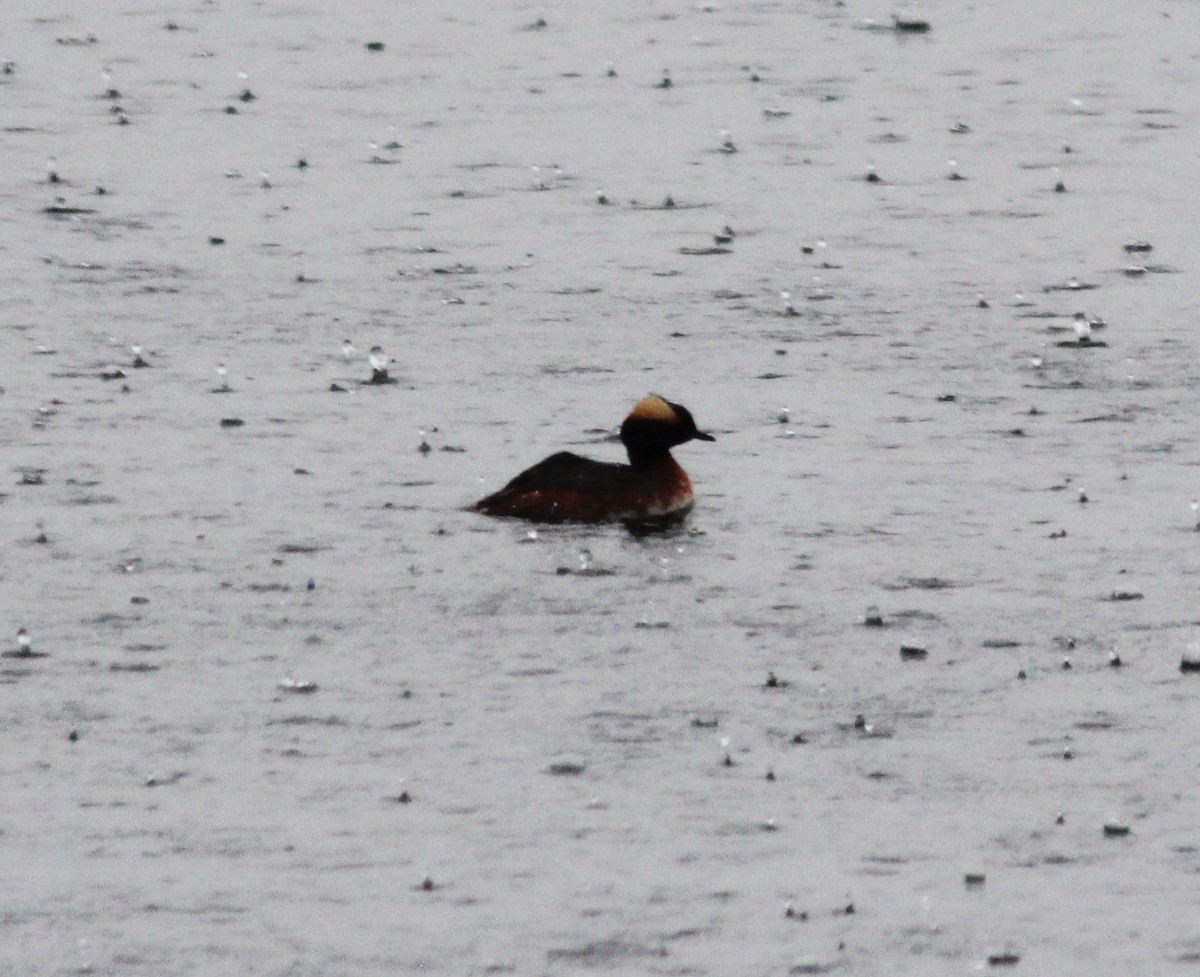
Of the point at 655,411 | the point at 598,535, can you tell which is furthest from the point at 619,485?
the point at 655,411

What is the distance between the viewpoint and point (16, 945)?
1095cm

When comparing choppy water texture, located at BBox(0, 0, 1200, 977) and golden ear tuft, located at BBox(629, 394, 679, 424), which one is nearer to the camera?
choppy water texture, located at BBox(0, 0, 1200, 977)

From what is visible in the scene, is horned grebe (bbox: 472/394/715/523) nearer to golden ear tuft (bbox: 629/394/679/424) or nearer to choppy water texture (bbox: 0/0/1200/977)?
golden ear tuft (bbox: 629/394/679/424)

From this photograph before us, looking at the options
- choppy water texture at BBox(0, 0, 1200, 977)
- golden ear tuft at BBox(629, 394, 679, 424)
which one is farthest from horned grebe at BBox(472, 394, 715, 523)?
choppy water texture at BBox(0, 0, 1200, 977)

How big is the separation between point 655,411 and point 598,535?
116cm

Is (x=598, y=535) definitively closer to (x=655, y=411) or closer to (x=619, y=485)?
(x=619, y=485)

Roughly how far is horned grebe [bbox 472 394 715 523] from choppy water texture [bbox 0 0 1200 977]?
261 mm

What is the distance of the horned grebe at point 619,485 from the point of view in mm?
17656

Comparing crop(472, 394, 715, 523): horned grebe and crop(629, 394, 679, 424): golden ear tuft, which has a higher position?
crop(629, 394, 679, 424): golden ear tuft

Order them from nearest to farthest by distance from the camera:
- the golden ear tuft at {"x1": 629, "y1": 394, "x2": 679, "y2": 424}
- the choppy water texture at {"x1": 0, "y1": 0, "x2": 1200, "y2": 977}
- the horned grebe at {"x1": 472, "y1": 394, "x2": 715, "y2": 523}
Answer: the choppy water texture at {"x1": 0, "y1": 0, "x2": 1200, "y2": 977} → the horned grebe at {"x1": 472, "y1": 394, "x2": 715, "y2": 523} → the golden ear tuft at {"x1": 629, "y1": 394, "x2": 679, "y2": 424}

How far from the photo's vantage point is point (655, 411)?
18469 millimetres

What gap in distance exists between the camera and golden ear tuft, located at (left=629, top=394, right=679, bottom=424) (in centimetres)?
1845

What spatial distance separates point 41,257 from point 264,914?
1560 centimetres

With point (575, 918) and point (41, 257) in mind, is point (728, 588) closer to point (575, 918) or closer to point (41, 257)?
point (575, 918)
